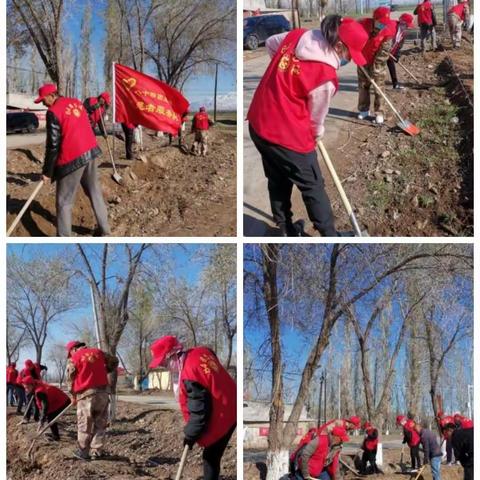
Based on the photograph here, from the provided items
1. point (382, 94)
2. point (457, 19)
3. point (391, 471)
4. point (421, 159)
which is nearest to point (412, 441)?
point (391, 471)

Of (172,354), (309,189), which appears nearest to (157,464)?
(172,354)

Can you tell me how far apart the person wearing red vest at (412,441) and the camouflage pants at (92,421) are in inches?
83.2

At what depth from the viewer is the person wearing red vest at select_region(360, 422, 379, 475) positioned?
17.4 feet

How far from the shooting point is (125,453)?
5.24 meters

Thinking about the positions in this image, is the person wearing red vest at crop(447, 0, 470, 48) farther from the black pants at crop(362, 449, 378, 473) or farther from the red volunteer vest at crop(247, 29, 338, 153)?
the black pants at crop(362, 449, 378, 473)

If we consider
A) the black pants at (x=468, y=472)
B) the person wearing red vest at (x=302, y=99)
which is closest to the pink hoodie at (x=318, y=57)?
the person wearing red vest at (x=302, y=99)

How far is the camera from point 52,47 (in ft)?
18.2

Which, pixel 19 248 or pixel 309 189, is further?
pixel 19 248

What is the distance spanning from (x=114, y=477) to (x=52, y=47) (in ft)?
10.3

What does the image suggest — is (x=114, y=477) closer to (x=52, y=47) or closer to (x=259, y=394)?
(x=259, y=394)

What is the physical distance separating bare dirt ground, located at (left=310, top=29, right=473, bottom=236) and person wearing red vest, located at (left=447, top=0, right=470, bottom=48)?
0.07 meters

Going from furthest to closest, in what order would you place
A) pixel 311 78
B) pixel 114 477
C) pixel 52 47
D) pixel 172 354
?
pixel 52 47
pixel 114 477
pixel 172 354
pixel 311 78

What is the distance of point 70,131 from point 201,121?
967mm

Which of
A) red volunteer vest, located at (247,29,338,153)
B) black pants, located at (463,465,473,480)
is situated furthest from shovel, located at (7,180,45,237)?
black pants, located at (463,465,473,480)
